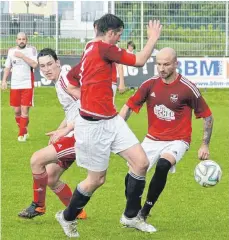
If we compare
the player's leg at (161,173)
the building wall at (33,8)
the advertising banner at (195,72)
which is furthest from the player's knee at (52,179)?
the building wall at (33,8)

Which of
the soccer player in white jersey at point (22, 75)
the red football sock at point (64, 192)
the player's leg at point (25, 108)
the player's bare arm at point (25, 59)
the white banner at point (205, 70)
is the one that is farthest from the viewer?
the white banner at point (205, 70)

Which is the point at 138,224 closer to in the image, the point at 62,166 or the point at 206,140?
the point at 62,166

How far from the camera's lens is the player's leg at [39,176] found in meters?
9.38

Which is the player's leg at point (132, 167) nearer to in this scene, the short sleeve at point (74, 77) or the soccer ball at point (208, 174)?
the short sleeve at point (74, 77)

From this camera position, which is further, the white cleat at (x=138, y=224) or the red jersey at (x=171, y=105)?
the red jersey at (x=171, y=105)

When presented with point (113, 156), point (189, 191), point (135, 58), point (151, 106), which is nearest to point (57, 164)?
point (151, 106)

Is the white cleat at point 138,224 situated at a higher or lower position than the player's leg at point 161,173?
lower

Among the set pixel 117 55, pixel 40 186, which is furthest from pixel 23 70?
pixel 117 55

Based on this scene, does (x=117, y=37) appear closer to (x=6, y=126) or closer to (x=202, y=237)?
(x=202, y=237)

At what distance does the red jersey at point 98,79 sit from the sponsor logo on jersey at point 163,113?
1.23 metres

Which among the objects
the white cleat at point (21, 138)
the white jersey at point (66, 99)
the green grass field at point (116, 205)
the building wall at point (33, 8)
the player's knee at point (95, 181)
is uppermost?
the building wall at point (33, 8)

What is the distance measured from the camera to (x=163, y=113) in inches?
390

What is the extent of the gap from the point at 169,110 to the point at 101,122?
1.37 m

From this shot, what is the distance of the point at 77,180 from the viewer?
520 inches
